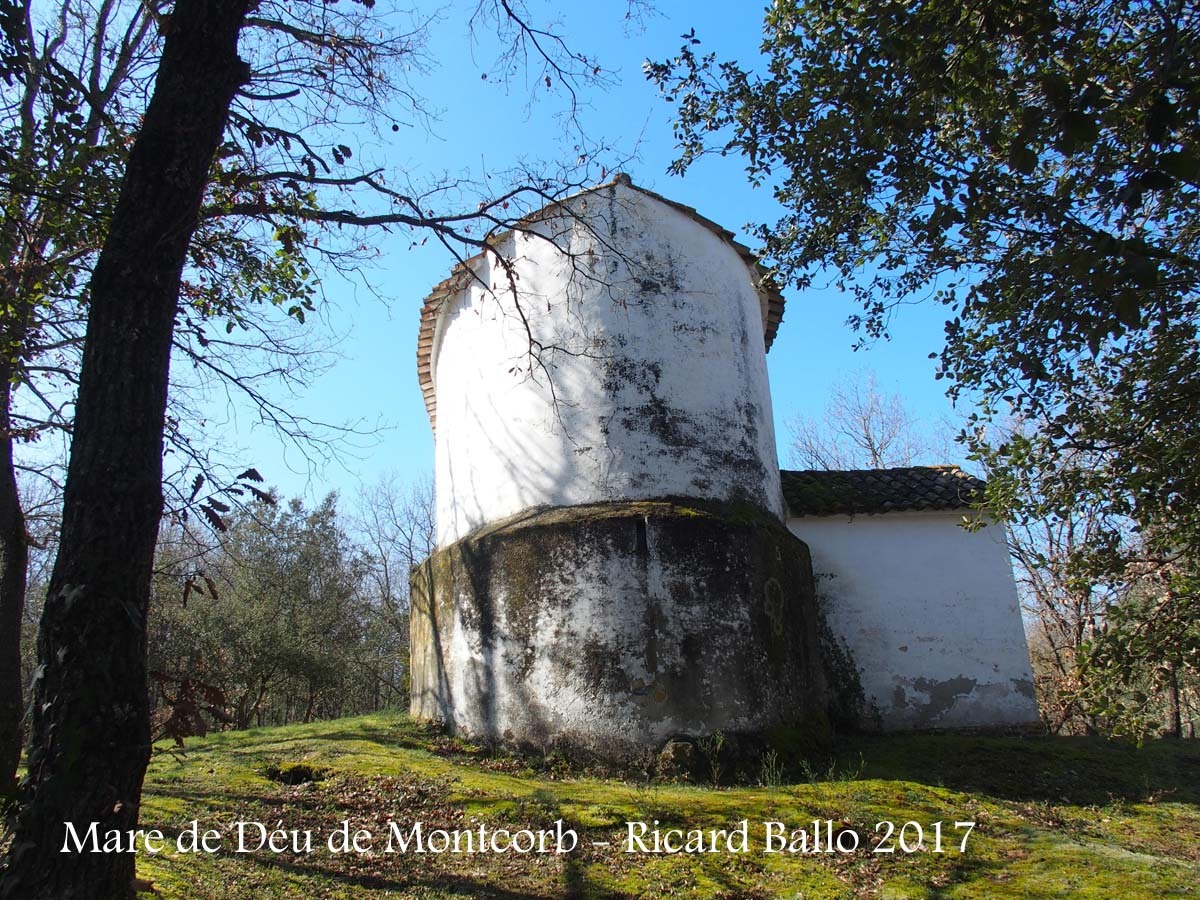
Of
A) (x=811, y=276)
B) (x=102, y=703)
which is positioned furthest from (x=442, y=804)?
(x=811, y=276)

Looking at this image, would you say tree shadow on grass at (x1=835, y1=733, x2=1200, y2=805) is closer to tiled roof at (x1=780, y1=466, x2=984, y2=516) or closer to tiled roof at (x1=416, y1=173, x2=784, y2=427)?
tiled roof at (x1=780, y1=466, x2=984, y2=516)

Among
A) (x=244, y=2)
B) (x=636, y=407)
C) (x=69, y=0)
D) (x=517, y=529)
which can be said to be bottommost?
(x=517, y=529)

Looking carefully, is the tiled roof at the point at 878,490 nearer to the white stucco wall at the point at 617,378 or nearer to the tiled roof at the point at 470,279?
the white stucco wall at the point at 617,378

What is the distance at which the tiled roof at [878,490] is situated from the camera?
12000mm

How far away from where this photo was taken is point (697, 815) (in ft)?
21.7

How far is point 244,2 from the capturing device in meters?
4.55

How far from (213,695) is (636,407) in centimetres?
674

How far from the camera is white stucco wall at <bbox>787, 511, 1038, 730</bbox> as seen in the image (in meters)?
11.3

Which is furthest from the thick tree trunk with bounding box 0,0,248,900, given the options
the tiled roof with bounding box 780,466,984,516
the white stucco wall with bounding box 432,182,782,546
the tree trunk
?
the tiled roof with bounding box 780,466,984,516

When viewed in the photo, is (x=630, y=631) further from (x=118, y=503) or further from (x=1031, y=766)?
(x=118, y=503)

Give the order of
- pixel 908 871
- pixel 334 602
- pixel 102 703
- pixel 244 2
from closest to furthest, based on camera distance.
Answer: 1. pixel 102 703
2. pixel 244 2
3. pixel 908 871
4. pixel 334 602

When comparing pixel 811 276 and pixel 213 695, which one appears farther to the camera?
pixel 811 276

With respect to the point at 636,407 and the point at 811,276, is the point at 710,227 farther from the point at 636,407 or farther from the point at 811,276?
the point at 811,276

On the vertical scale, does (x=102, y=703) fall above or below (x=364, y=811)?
above
